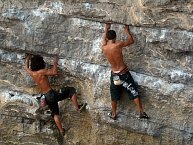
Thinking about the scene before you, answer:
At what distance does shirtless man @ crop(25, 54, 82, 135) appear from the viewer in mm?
9664

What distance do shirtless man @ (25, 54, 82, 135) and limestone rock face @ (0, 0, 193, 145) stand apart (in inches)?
Answer: 12.1

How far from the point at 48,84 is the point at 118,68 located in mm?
1616

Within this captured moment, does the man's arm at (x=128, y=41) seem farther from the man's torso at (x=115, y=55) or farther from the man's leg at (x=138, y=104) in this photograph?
the man's leg at (x=138, y=104)

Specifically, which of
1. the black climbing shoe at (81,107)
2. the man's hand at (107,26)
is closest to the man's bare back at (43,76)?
the black climbing shoe at (81,107)

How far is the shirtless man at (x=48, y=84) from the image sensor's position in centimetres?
966

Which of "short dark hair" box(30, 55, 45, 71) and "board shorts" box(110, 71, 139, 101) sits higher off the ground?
"short dark hair" box(30, 55, 45, 71)

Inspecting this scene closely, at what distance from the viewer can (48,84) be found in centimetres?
984

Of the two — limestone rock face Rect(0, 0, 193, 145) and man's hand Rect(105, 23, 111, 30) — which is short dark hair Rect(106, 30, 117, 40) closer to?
man's hand Rect(105, 23, 111, 30)

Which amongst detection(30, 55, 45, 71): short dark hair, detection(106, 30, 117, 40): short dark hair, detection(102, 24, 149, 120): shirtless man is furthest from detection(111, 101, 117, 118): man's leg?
detection(30, 55, 45, 71): short dark hair

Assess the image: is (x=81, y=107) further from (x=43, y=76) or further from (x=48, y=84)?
(x=43, y=76)

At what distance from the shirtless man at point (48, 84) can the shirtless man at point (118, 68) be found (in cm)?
104

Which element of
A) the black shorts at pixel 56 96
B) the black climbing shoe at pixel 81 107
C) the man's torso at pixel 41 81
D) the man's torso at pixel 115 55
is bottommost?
the black climbing shoe at pixel 81 107

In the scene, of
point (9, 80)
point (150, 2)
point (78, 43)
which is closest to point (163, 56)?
point (150, 2)

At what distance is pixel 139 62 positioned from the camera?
9.49 metres
